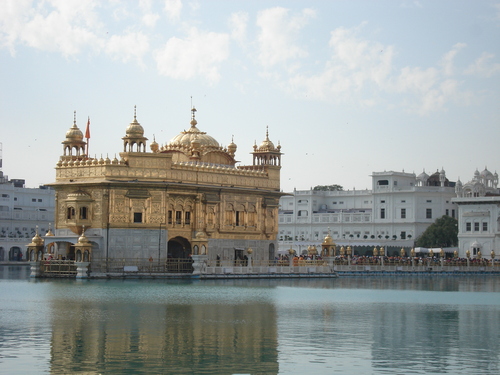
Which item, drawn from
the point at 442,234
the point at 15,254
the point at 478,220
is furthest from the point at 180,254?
the point at 15,254

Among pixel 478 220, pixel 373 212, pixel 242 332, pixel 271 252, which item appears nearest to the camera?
pixel 242 332

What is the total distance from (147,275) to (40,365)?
1279 inches

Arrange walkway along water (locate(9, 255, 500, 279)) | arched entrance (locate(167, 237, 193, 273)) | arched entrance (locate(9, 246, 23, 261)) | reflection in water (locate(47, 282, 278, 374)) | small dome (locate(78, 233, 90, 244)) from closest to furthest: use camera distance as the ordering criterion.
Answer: reflection in water (locate(47, 282, 278, 374)) < small dome (locate(78, 233, 90, 244)) < walkway along water (locate(9, 255, 500, 279)) < arched entrance (locate(167, 237, 193, 273)) < arched entrance (locate(9, 246, 23, 261))

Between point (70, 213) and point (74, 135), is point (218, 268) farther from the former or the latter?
point (74, 135)

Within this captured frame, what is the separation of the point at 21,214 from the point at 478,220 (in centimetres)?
4885

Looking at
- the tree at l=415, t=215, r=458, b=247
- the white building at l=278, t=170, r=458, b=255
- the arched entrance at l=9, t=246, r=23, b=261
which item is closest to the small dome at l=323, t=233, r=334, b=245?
the tree at l=415, t=215, r=458, b=247

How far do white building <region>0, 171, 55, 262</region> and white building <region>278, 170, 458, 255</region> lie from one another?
86.0 feet

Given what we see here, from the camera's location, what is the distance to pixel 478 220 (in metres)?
87.0

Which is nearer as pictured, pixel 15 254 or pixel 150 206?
pixel 150 206

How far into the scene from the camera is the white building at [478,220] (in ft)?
281

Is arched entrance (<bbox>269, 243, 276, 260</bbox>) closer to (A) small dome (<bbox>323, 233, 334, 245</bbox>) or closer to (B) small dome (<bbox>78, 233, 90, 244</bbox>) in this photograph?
(A) small dome (<bbox>323, 233, 334, 245</bbox>)

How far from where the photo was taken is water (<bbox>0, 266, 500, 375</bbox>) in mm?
20938

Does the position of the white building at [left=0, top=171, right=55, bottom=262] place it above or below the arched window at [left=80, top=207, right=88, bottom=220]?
above

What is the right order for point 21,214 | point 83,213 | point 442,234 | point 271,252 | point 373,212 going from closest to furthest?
point 83,213, point 271,252, point 442,234, point 21,214, point 373,212
